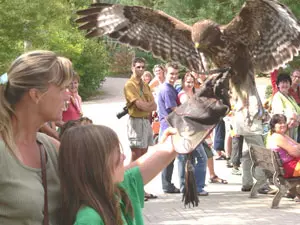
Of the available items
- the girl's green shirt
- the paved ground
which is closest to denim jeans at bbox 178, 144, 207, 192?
the paved ground

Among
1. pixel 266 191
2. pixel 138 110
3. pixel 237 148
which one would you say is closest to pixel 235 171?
pixel 237 148

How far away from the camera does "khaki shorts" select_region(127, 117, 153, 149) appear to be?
721 cm

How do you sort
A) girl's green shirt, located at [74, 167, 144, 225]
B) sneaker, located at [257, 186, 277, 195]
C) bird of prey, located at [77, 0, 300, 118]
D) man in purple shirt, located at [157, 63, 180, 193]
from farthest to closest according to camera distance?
sneaker, located at [257, 186, 277, 195] → man in purple shirt, located at [157, 63, 180, 193] → bird of prey, located at [77, 0, 300, 118] → girl's green shirt, located at [74, 167, 144, 225]

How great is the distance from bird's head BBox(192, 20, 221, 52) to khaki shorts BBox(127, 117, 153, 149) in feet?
9.92

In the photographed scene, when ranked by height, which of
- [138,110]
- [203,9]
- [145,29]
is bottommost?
[138,110]

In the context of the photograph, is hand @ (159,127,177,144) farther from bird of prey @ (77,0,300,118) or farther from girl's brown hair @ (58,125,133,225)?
bird of prey @ (77,0,300,118)

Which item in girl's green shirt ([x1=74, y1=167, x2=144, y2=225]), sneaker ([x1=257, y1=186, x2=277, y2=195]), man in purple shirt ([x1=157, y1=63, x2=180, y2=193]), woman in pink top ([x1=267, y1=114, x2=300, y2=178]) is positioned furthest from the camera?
sneaker ([x1=257, y1=186, x2=277, y2=195])

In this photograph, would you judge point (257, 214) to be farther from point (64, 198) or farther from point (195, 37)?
point (64, 198)

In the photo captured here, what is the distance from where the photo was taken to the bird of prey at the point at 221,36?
409 centimetres

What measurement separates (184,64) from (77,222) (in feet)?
8.22

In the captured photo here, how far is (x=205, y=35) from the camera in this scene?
418 cm

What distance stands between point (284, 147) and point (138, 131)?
1.79 metres

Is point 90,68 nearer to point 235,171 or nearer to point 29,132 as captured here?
point 235,171

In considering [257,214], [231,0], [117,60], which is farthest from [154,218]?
[117,60]
